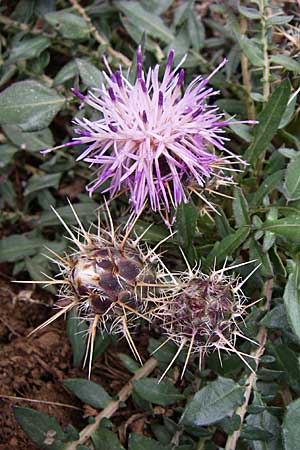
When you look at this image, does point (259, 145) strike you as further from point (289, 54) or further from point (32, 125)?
point (32, 125)

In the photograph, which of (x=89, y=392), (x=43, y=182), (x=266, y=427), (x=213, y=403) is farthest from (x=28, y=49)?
(x=266, y=427)

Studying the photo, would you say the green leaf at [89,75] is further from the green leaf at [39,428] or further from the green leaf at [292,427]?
the green leaf at [292,427]

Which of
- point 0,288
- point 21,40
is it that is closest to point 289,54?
point 21,40

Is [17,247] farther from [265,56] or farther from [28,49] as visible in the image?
[265,56]

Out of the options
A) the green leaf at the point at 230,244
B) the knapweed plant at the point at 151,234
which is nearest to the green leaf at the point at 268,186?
the knapweed plant at the point at 151,234

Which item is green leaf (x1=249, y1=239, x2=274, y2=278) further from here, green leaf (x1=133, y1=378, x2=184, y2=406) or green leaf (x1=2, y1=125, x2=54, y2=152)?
green leaf (x1=2, y1=125, x2=54, y2=152)

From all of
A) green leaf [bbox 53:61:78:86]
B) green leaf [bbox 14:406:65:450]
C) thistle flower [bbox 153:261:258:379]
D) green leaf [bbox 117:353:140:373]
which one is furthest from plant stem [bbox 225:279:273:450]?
green leaf [bbox 53:61:78:86]

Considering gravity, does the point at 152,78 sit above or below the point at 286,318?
above
